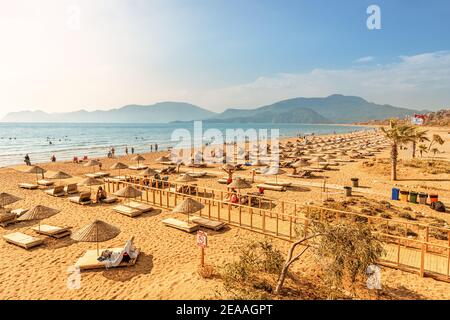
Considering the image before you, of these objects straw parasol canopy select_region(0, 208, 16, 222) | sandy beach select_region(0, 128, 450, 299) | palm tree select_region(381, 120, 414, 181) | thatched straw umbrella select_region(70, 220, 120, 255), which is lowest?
sandy beach select_region(0, 128, 450, 299)

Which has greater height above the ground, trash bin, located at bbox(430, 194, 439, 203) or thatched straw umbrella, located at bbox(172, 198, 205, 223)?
thatched straw umbrella, located at bbox(172, 198, 205, 223)

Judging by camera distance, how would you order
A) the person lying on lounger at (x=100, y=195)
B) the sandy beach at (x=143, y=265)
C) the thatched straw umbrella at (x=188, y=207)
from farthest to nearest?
the person lying on lounger at (x=100, y=195) < the thatched straw umbrella at (x=188, y=207) < the sandy beach at (x=143, y=265)

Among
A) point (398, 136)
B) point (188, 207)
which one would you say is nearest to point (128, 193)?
point (188, 207)

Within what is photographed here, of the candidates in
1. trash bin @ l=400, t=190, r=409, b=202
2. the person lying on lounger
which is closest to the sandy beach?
trash bin @ l=400, t=190, r=409, b=202

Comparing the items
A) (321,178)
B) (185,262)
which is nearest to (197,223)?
(185,262)

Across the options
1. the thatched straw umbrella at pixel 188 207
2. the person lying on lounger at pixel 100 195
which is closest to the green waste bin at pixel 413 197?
the thatched straw umbrella at pixel 188 207

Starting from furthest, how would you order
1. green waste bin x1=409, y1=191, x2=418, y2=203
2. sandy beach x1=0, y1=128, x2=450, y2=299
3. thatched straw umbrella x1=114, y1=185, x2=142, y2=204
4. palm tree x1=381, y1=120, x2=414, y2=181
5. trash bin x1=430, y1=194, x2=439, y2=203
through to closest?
palm tree x1=381, y1=120, x2=414, y2=181 < green waste bin x1=409, y1=191, x2=418, y2=203 < trash bin x1=430, y1=194, x2=439, y2=203 < thatched straw umbrella x1=114, y1=185, x2=142, y2=204 < sandy beach x1=0, y1=128, x2=450, y2=299

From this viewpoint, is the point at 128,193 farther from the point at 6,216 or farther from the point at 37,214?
the point at 6,216

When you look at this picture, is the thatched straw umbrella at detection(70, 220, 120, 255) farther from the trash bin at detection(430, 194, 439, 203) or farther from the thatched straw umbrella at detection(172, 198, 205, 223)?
the trash bin at detection(430, 194, 439, 203)

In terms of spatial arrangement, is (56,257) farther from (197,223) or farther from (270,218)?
(270,218)

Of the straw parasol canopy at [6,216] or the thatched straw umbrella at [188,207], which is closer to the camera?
the thatched straw umbrella at [188,207]

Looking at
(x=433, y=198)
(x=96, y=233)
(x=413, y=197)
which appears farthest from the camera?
(x=413, y=197)

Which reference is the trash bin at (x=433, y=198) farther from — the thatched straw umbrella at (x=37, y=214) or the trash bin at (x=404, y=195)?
the thatched straw umbrella at (x=37, y=214)

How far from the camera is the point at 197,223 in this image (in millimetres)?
14383
